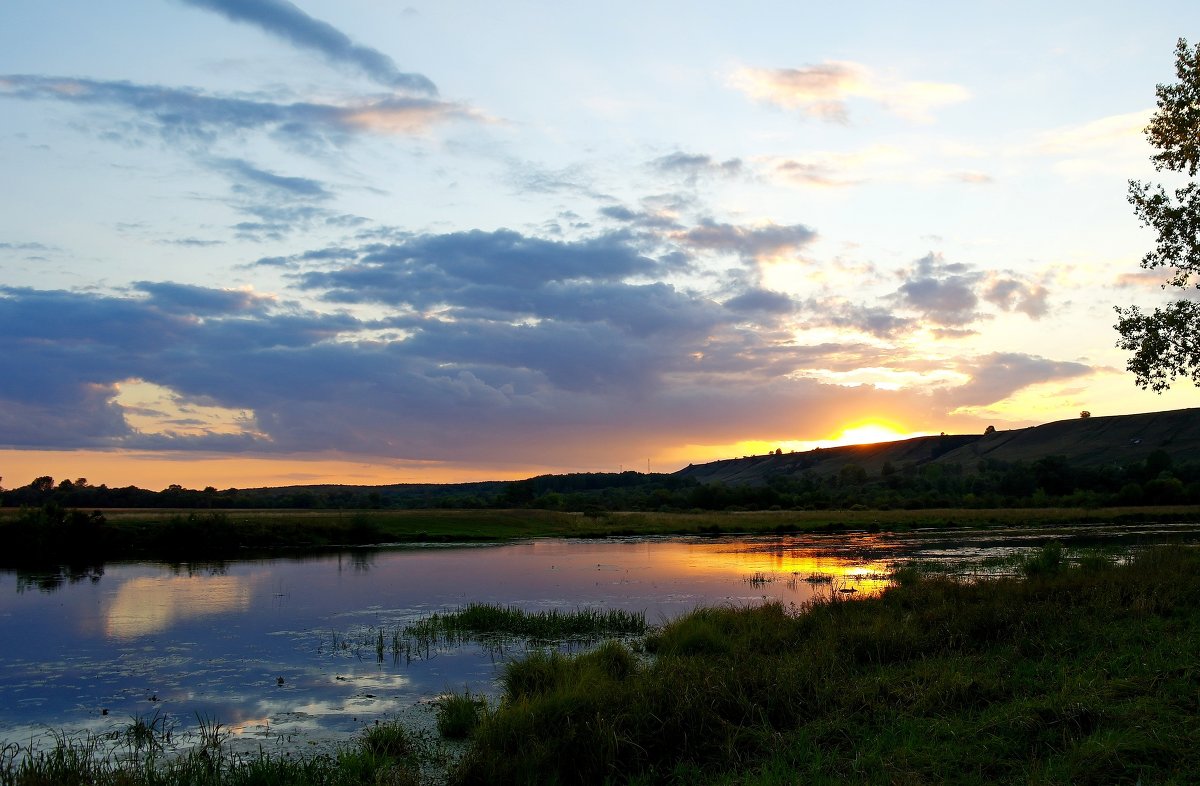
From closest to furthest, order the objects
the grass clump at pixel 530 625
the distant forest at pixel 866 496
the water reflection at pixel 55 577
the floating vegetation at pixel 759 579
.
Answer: the grass clump at pixel 530 625
the floating vegetation at pixel 759 579
the water reflection at pixel 55 577
the distant forest at pixel 866 496

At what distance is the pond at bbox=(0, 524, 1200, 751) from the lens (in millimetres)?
14961

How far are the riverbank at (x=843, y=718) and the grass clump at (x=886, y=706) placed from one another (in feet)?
0.10

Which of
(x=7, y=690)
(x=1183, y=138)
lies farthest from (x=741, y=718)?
(x=1183, y=138)

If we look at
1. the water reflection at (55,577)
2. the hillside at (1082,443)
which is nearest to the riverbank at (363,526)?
the water reflection at (55,577)

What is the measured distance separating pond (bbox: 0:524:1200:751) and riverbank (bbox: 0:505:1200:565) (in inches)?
349

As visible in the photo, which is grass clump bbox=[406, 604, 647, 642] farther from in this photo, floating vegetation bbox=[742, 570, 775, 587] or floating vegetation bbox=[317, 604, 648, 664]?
floating vegetation bbox=[742, 570, 775, 587]

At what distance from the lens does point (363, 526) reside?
65.9 m

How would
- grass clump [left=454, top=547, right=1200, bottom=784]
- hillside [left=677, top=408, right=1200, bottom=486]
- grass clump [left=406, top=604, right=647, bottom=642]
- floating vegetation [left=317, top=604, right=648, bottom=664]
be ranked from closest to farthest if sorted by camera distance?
grass clump [left=454, top=547, right=1200, bottom=784]
floating vegetation [left=317, top=604, right=648, bottom=664]
grass clump [left=406, top=604, right=647, bottom=642]
hillside [left=677, top=408, right=1200, bottom=486]

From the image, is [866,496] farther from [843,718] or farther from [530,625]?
[843,718]

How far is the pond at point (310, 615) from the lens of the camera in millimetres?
14961

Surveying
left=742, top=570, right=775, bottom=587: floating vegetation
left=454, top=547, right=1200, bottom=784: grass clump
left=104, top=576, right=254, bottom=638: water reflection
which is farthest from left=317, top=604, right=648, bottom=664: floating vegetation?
left=742, top=570, right=775, bottom=587: floating vegetation

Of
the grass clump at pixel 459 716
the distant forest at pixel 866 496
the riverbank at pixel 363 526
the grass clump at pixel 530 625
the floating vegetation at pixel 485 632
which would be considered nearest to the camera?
the grass clump at pixel 459 716

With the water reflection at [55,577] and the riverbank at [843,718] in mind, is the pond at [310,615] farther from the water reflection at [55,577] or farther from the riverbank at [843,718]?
the riverbank at [843,718]

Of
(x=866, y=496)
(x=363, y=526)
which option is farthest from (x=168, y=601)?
(x=866, y=496)
